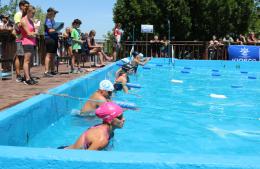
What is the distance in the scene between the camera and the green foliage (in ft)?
103

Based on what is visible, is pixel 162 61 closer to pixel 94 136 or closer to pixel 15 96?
pixel 15 96

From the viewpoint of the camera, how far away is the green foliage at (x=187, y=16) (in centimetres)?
3145

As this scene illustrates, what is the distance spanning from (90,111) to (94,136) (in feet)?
9.63

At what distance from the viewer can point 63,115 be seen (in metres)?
8.06

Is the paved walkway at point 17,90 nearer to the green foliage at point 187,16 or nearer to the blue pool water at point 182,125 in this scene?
the blue pool water at point 182,125

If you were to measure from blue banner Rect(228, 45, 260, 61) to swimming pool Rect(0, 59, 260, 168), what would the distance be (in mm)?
9563

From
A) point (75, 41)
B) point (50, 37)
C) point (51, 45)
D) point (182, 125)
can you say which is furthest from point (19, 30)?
point (182, 125)

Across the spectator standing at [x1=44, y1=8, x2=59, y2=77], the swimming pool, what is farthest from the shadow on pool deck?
the spectator standing at [x1=44, y1=8, x2=59, y2=77]

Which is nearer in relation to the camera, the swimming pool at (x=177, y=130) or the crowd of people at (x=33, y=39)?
the swimming pool at (x=177, y=130)

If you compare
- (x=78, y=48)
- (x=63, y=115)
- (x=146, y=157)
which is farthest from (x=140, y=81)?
(x=146, y=157)

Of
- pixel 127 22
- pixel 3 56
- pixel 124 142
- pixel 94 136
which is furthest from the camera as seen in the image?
pixel 127 22

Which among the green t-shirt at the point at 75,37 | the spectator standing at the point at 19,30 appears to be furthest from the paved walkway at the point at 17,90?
the green t-shirt at the point at 75,37

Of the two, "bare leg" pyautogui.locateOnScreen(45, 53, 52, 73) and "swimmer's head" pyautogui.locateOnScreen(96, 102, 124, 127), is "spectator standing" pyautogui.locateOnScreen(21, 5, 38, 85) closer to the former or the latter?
"bare leg" pyautogui.locateOnScreen(45, 53, 52, 73)

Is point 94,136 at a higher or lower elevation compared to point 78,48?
lower
